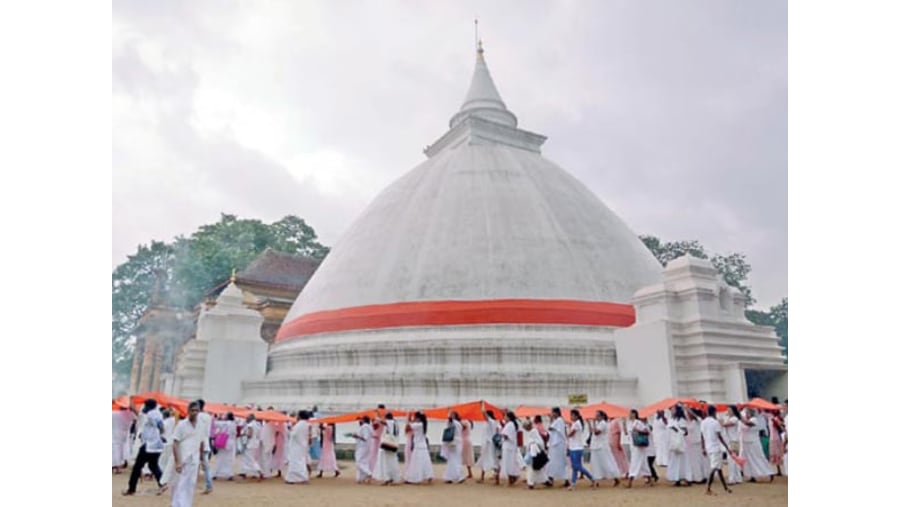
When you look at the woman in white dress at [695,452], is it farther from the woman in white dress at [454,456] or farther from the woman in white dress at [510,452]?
the woman in white dress at [454,456]

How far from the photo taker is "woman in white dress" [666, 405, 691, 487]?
841 centimetres

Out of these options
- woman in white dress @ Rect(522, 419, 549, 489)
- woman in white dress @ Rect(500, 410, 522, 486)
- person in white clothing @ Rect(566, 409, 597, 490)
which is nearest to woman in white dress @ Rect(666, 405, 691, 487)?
person in white clothing @ Rect(566, 409, 597, 490)

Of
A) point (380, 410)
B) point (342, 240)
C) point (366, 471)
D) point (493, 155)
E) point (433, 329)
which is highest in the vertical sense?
point (493, 155)

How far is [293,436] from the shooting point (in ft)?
29.8

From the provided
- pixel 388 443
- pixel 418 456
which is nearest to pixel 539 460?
pixel 418 456

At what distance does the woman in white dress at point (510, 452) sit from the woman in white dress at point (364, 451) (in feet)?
6.30

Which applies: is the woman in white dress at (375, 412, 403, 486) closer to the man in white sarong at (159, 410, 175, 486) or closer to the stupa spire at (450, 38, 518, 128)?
the man in white sarong at (159, 410, 175, 486)

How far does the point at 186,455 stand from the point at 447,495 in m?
3.11

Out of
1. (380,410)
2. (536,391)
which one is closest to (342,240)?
(536,391)

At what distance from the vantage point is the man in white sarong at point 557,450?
335 inches

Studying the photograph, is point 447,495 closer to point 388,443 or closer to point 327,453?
point 388,443

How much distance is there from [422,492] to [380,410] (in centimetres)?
164

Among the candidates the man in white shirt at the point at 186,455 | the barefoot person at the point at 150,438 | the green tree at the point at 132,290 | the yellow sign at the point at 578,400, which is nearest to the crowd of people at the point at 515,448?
the barefoot person at the point at 150,438

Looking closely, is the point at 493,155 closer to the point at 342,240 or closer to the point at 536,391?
the point at 342,240
